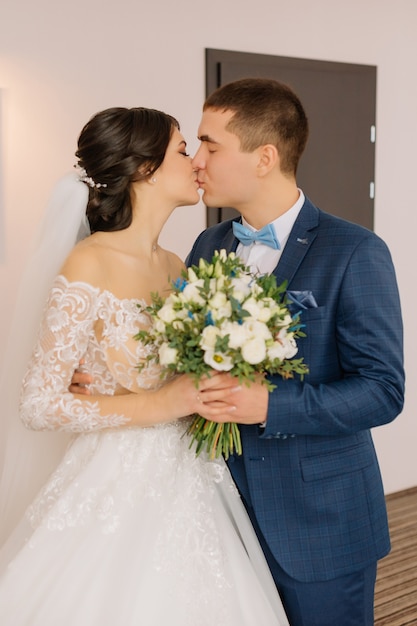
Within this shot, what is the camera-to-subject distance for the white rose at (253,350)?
6.13ft

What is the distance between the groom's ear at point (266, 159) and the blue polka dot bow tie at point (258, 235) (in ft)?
0.57

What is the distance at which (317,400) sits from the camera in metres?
2.12

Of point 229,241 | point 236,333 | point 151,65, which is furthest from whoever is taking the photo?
point 151,65

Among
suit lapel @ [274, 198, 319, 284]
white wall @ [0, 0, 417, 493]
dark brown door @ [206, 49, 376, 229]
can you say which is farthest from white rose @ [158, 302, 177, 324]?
dark brown door @ [206, 49, 376, 229]

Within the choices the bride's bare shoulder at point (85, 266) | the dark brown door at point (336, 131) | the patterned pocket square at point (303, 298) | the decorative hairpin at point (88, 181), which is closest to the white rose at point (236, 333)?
the patterned pocket square at point (303, 298)

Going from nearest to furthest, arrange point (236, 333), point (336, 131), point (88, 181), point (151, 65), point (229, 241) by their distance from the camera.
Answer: point (236, 333), point (88, 181), point (229, 241), point (151, 65), point (336, 131)

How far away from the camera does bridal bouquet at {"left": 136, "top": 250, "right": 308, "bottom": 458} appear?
6.17 feet

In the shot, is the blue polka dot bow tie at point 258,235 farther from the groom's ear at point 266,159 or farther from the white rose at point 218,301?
the white rose at point 218,301

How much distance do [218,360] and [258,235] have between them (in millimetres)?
646

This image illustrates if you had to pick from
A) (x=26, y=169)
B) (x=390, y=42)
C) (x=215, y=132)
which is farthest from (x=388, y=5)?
(x=215, y=132)

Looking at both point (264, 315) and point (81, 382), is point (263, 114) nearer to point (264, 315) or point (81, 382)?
point (264, 315)

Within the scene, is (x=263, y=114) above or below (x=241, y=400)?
above

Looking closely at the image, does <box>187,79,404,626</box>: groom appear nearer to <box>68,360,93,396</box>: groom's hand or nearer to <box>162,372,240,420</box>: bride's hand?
<box>162,372,240,420</box>: bride's hand

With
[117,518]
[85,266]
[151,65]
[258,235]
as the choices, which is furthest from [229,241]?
[151,65]
